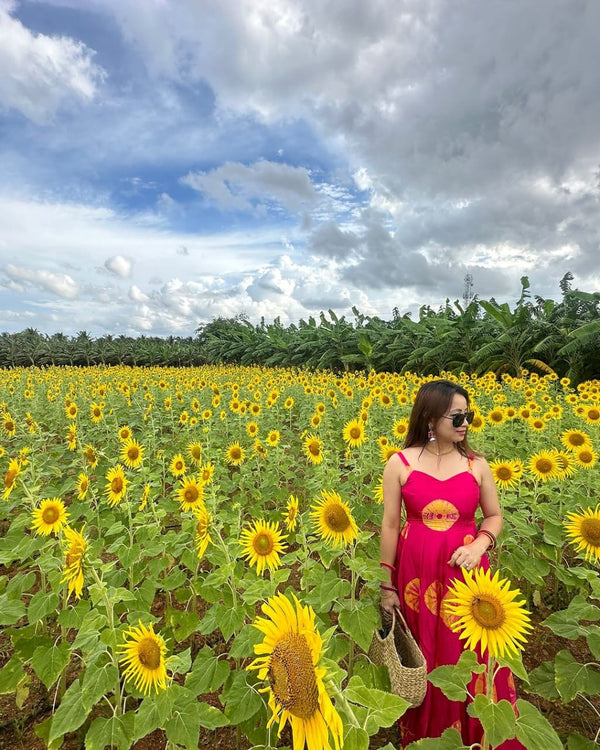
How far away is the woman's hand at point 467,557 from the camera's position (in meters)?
2.05

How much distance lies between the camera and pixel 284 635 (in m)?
1.03

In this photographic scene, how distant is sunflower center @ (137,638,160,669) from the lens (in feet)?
5.05

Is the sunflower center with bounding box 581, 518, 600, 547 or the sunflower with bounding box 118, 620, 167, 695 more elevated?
the sunflower center with bounding box 581, 518, 600, 547

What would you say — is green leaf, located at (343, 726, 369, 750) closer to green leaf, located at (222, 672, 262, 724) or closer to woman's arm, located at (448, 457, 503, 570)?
green leaf, located at (222, 672, 262, 724)

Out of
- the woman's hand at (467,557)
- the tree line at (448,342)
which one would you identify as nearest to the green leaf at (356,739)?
the woman's hand at (467,557)

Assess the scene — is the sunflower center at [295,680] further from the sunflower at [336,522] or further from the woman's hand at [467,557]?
the woman's hand at [467,557]

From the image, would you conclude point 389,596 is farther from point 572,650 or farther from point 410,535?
point 572,650

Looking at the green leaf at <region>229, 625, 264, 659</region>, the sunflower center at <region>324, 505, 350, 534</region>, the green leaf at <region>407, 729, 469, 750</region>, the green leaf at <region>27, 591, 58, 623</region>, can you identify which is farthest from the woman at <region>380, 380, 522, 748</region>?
the green leaf at <region>27, 591, 58, 623</region>

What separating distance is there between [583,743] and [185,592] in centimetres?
188

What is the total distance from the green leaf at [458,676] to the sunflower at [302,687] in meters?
0.61

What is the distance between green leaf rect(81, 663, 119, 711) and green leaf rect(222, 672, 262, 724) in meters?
0.45

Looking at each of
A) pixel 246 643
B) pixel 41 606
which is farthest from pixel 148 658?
pixel 41 606

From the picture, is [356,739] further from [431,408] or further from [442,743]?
[431,408]

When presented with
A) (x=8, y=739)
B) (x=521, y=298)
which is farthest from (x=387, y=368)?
(x=8, y=739)
